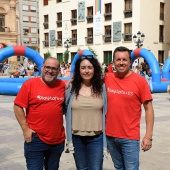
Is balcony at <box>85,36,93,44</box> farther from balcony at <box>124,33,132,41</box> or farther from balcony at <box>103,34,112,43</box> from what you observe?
balcony at <box>124,33,132,41</box>

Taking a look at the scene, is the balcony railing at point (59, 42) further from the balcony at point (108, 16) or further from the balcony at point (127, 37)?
the balcony at point (127, 37)

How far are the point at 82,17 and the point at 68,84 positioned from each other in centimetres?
3322

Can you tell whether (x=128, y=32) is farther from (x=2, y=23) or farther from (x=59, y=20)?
(x=2, y=23)

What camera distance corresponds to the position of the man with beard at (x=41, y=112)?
2.90 metres

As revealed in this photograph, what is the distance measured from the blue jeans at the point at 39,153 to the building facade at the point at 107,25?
24.7 m

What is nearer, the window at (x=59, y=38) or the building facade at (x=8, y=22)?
the window at (x=59, y=38)

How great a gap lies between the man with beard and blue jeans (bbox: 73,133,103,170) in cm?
21

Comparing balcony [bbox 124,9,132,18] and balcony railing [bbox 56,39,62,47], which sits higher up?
balcony [bbox 124,9,132,18]

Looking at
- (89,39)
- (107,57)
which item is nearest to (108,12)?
(89,39)

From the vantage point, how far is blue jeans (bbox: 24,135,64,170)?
294 centimetres

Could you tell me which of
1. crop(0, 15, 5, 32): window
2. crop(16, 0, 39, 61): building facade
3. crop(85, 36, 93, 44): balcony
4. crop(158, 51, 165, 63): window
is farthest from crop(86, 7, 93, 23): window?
crop(16, 0, 39, 61): building facade

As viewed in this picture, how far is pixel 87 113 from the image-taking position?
295 cm

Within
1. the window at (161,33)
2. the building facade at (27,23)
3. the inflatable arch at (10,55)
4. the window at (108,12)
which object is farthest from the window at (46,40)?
the inflatable arch at (10,55)

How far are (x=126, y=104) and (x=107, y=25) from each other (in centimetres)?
3106
